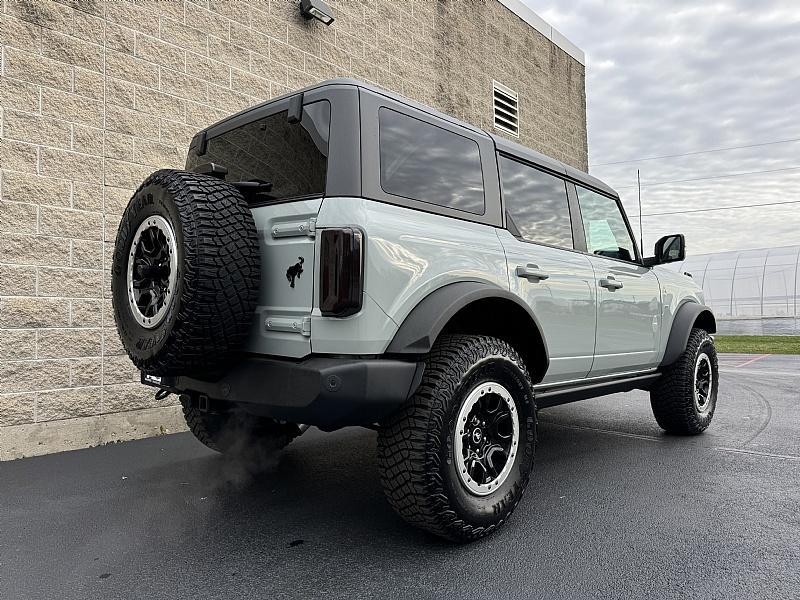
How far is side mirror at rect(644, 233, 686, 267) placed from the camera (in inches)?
177

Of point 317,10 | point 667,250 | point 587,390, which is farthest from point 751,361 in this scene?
point 317,10

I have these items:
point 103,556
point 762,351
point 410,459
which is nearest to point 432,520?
point 410,459

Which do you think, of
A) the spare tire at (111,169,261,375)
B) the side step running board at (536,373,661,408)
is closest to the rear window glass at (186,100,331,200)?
the spare tire at (111,169,261,375)

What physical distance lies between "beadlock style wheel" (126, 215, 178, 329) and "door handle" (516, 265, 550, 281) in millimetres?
1744

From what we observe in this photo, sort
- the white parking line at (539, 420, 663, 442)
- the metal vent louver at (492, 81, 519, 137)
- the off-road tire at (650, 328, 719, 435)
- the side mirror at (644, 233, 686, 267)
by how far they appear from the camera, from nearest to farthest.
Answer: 1. the side mirror at (644, 233, 686, 267)
2. the off-road tire at (650, 328, 719, 435)
3. the white parking line at (539, 420, 663, 442)
4. the metal vent louver at (492, 81, 519, 137)

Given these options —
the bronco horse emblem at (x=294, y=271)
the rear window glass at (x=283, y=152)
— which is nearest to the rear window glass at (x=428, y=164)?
the rear window glass at (x=283, y=152)

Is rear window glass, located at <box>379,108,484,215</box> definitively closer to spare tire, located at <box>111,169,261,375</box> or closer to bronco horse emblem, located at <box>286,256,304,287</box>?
bronco horse emblem, located at <box>286,256,304,287</box>

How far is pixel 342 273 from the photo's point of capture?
231 cm

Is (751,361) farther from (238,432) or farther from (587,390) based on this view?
(238,432)

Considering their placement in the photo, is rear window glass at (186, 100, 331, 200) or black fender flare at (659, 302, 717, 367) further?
black fender flare at (659, 302, 717, 367)

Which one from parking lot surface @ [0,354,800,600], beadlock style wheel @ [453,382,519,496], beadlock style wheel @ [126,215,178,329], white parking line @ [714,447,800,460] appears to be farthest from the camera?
white parking line @ [714,447,800,460]

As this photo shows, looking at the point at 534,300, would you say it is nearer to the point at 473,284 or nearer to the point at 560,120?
the point at 473,284

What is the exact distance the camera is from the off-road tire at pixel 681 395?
4672 mm

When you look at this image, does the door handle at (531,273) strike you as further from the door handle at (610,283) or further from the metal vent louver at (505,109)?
the metal vent louver at (505,109)
